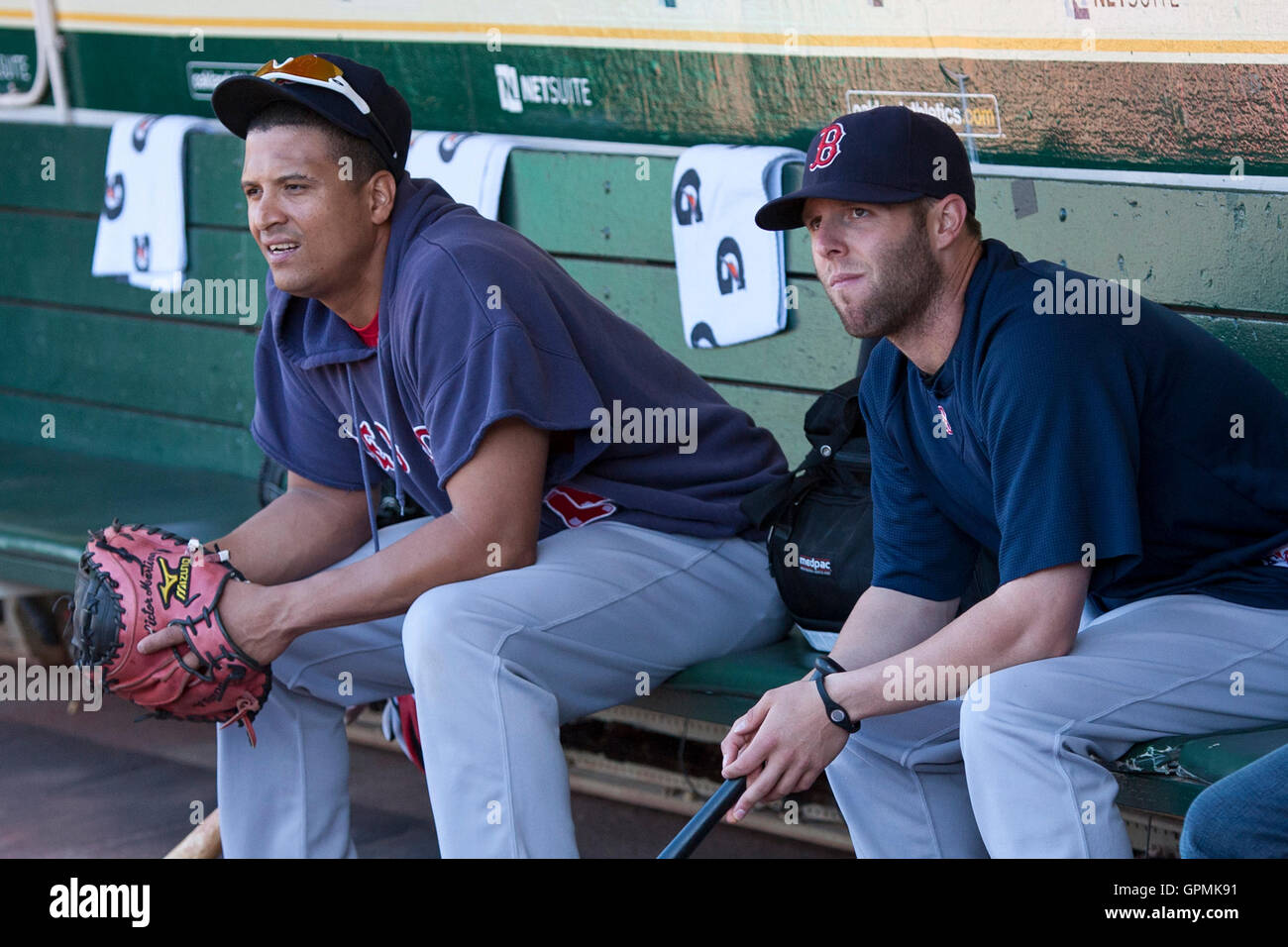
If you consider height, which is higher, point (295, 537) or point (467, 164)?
point (467, 164)

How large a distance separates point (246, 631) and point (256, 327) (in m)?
1.52

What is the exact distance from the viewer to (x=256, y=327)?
3791mm

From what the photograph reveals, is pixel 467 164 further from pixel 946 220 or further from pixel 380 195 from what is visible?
pixel 946 220

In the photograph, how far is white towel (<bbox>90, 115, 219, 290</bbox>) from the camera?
3846mm

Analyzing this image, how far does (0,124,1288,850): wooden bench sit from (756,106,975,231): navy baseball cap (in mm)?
682

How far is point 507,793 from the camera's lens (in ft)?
7.06

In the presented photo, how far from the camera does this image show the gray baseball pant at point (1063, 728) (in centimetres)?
190

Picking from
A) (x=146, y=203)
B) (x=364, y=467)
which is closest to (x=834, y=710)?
(x=364, y=467)

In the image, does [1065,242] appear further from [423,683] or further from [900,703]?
[423,683]
